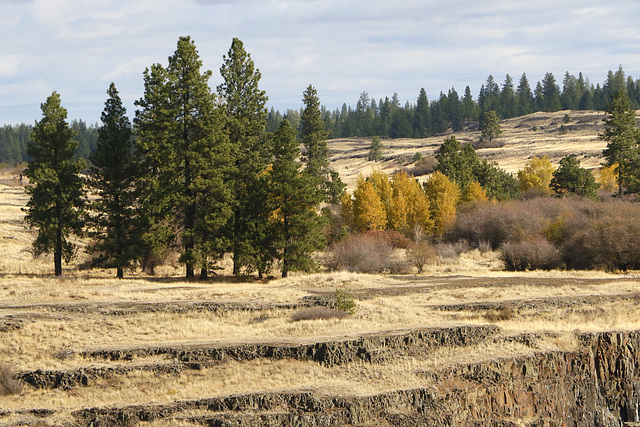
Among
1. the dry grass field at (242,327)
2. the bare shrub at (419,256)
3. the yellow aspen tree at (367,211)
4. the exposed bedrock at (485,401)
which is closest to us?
the exposed bedrock at (485,401)

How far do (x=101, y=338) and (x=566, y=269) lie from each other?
31687mm

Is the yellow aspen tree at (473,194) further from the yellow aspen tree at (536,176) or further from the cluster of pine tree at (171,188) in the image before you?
the cluster of pine tree at (171,188)

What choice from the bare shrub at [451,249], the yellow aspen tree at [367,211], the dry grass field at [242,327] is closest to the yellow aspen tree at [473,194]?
the bare shrub at [451,249]

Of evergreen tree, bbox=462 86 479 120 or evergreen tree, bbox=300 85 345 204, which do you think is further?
evergreen tree, bbox=462 86 479 120

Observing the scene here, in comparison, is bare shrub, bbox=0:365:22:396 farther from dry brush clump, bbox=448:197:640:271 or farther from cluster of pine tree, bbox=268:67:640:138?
cluster of pine tree, bbox=268:67:640:138

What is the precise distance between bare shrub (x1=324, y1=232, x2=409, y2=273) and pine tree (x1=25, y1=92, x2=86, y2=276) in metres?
17.4

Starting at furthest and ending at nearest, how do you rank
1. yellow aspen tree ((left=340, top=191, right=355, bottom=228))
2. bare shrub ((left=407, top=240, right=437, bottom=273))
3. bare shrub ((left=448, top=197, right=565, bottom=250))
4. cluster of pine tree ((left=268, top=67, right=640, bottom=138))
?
cluster of pine tree ((left=268, top=67, right=640, bottom=138)) < yellow aspen tree ((left=340, top=191, right=355, bottom=228)) < bare shrub ((left=448, top=197, right=565, bottom=250)) < bare shrub ((left=407, top=240, right=437, bottom=273))

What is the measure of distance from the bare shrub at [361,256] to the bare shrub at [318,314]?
60.5 feet

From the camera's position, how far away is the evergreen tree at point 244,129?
3916 centimetres

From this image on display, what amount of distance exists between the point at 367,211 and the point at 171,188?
71.7ft

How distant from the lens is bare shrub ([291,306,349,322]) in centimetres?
2615

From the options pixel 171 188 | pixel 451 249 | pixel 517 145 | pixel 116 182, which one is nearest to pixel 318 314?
pixel 171 188

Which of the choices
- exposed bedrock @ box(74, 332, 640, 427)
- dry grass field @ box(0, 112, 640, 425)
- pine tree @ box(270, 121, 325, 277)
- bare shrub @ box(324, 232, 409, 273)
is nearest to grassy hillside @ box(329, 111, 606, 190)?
bare shrub @ box(324, 232, 409, 273)

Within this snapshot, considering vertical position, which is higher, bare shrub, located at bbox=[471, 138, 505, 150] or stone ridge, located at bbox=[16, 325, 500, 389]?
bare shrub, located at bbox=[471, 138, 505, 150]
